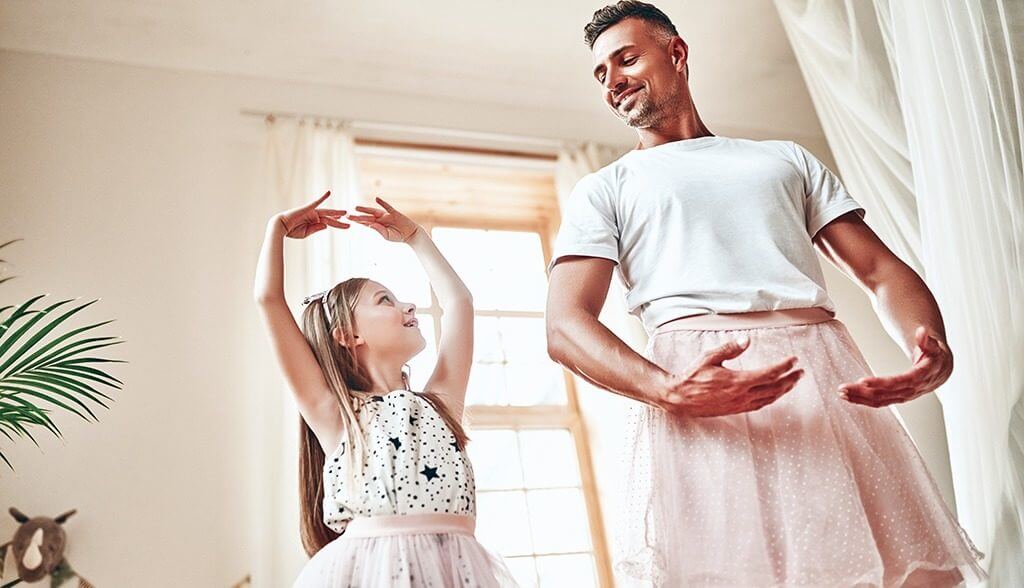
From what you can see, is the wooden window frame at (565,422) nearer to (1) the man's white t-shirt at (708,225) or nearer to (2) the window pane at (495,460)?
(2) the window pane at (495,460)

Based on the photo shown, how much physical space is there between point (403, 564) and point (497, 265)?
2591 millimetres

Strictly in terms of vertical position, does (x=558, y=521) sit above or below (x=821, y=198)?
below

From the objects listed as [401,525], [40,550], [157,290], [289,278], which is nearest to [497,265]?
[289,278]

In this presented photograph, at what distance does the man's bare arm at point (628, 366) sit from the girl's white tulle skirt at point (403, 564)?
0.46m

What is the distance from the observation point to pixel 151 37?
347cm

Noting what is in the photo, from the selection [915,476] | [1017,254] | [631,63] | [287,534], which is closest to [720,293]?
[915,476]

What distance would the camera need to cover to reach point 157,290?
315 cm

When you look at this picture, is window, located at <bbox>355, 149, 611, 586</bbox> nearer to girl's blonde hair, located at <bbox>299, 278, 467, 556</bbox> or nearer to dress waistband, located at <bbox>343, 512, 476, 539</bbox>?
girl's blonde hair, located at <bbox>299, 278, 467, 556</bbox>

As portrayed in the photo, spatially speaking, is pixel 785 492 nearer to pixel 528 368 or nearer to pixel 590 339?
pixel 590 339

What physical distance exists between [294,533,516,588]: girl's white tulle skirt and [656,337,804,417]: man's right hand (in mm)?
564

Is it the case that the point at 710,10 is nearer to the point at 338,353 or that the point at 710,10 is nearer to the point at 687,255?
the point at 338,353

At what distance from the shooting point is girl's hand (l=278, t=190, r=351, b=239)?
5.64 ft

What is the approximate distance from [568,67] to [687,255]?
9.57 ft

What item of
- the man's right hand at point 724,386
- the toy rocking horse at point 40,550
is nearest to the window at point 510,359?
the toy rocking horse at point 40,550
